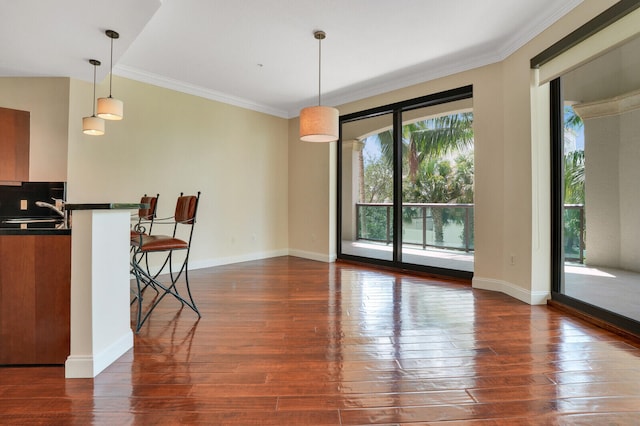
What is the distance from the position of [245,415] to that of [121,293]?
1174 millimetres

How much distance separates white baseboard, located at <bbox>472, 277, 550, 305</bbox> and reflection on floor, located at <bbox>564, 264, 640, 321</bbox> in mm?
223

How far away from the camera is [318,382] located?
1.71 m

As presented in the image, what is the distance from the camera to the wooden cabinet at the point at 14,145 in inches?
133

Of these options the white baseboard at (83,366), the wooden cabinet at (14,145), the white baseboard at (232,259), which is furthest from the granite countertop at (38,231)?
the white baseboard at (232,259)

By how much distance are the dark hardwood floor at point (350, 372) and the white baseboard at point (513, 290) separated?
25 cm

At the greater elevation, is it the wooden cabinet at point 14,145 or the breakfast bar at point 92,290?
the wooden cabinet at point 14,145

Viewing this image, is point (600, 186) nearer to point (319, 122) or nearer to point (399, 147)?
point (399, 147)

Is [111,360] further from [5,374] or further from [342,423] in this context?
[342,423]

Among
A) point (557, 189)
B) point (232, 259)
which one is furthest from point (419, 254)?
point (232, 259)

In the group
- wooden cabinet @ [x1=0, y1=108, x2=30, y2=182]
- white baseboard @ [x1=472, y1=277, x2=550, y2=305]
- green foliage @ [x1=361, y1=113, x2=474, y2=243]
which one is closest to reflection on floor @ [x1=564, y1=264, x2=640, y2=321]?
white baseboard @ [x1=472, y1=277, x2=550, y2=305]

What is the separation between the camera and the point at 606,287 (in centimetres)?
266

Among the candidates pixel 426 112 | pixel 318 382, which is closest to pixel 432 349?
pixel 318 382

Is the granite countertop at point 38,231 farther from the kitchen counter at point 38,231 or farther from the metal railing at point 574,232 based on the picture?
the metal railing at point 574,232

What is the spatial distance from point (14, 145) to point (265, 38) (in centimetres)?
293
